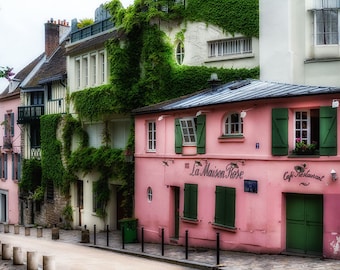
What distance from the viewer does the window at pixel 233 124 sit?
61.5 feet

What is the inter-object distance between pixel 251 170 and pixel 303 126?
2.19 metres

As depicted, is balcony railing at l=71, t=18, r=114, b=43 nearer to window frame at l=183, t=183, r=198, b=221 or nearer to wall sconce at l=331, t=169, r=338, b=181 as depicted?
window frame at l=183, t=183, r=198, b=221

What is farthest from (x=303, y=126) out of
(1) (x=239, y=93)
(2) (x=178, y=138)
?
(2) (x=178, y=138)

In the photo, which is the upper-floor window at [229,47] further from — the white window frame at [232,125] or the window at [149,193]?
the window at [149,193]

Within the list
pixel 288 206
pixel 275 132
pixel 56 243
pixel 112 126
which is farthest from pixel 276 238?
pixel 112 126

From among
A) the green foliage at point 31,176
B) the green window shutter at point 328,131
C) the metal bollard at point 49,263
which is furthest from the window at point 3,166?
the green window shutter at point 328,131

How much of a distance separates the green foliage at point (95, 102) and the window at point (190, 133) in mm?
6210

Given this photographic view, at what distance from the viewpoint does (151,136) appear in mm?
23547

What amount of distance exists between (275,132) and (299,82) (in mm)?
6368

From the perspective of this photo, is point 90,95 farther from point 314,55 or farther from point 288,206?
point 288,206

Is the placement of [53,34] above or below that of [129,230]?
above

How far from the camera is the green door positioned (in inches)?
653

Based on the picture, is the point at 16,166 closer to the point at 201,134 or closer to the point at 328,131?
the point at 201,134

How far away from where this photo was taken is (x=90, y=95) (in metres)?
29.3
